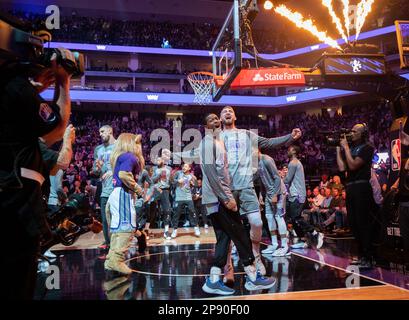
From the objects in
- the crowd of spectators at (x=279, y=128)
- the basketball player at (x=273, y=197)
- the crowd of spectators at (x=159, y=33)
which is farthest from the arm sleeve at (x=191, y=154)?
the crowd of spectators at (x=159, y=33)

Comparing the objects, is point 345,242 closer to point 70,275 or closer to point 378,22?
point 70,275

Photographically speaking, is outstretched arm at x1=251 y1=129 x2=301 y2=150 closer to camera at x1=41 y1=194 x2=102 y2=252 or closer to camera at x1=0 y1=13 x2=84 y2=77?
camera at x1=41 y1=194 x2=102 y2=252

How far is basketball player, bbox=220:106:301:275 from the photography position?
14.0 feet

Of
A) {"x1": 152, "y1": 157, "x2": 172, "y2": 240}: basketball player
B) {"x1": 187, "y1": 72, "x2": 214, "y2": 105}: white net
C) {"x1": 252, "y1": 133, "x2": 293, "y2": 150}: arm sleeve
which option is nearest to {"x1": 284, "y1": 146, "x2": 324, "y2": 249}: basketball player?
{"x1": 252, "y1": 133, "x2": 293, "y2": 150}: arm sleeve

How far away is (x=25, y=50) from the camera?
1572 millimetres

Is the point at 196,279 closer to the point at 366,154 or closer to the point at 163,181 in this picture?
the point at 366,154

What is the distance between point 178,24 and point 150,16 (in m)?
2.37

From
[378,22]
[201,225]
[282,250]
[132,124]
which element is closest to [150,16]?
[132,124]

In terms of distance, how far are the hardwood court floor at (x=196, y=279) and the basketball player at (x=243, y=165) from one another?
2.12 ft

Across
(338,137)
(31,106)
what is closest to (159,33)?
(338,137)

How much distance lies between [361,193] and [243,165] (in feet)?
6.45

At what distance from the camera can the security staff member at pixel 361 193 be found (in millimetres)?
4945

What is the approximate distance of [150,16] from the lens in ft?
A: 92.1

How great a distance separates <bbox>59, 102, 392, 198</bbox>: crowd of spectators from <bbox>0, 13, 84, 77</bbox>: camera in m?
10.9
